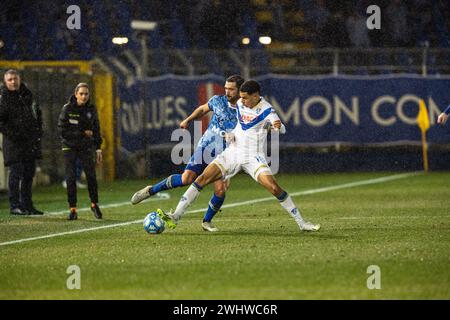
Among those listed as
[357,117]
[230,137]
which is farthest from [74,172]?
[357,117]

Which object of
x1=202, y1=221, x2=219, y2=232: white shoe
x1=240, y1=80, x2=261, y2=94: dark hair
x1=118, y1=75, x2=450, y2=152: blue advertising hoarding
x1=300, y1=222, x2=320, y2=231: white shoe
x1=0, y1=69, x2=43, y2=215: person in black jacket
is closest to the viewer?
x1=240, y1=80, x2=261, y2=94: dark hair

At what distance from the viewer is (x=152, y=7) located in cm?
3016

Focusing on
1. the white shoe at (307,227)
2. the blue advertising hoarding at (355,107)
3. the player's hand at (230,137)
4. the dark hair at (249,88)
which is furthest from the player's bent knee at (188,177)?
the blue advertising hoarding at (355,107)

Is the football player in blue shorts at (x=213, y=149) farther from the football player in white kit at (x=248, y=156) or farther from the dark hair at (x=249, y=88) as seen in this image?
the dark hair at (x=249, y=88)

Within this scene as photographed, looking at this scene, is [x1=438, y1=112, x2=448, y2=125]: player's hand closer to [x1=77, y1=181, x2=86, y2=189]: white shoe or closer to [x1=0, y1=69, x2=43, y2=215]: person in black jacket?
[x1=0, y1=69, x2=43, y2=215]: person in black jacket

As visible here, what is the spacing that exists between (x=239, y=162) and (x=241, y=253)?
7.30 feet

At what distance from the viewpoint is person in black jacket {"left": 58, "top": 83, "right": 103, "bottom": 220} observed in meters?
16.4

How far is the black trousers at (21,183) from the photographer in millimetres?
17734

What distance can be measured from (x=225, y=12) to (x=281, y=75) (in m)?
2.53

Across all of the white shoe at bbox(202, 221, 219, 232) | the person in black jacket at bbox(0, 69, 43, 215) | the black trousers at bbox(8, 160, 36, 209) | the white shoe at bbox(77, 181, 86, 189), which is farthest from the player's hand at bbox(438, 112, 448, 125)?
the white shoe at bbox(77, 181, 86, 189)

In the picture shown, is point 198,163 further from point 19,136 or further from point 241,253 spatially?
point 19,136

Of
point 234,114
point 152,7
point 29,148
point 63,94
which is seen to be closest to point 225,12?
point 152,7

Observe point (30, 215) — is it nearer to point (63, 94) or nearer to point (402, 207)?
point (402, 207)

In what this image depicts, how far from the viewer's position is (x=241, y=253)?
11.6m
